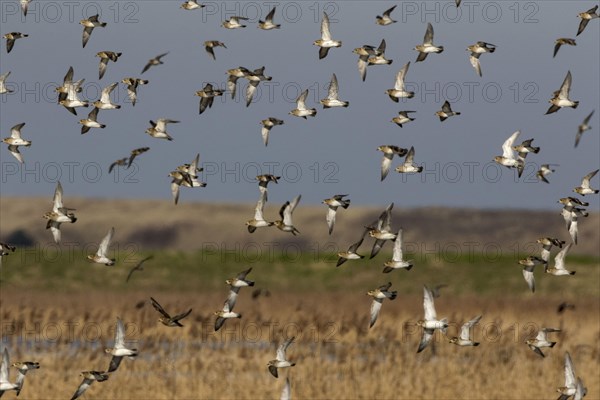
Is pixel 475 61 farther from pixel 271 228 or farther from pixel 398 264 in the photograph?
pixel 271 228

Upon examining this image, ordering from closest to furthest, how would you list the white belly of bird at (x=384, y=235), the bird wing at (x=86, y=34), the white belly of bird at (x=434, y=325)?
the white belly of bird at (x=434, y=325)
the white belly of bird at (x=384, y=235)
the bird wing at (x=86, y=34)

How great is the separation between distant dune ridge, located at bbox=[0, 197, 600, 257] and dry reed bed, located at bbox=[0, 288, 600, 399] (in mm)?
31808

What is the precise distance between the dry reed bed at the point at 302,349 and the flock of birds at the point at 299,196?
345cm

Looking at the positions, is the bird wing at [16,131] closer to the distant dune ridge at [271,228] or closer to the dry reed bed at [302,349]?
the dry reed bed at [302,349]

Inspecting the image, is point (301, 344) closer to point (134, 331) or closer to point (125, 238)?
point (134, 331)

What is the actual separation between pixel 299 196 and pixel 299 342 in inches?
554

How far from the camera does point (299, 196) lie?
29938 mm

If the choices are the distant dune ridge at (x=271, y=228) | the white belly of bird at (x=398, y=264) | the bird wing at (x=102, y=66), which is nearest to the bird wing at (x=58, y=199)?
the bird wing at (x=102, y=66)

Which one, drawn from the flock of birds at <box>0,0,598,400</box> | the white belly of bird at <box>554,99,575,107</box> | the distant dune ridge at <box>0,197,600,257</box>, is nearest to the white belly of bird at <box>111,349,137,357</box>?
the flock of birds at <box>0,0,598,400</box>

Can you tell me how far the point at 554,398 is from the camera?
36750mm

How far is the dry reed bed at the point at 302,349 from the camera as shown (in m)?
36.6

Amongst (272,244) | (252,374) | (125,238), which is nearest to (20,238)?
(125,238)

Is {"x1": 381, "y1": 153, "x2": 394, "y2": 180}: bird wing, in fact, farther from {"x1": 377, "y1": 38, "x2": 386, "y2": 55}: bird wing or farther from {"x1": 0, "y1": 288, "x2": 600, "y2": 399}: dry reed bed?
{"x1": 0, "y1": 288, "x2": 600, "y2": 399}: dry reed bed

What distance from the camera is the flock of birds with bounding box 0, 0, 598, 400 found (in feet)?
97.3
